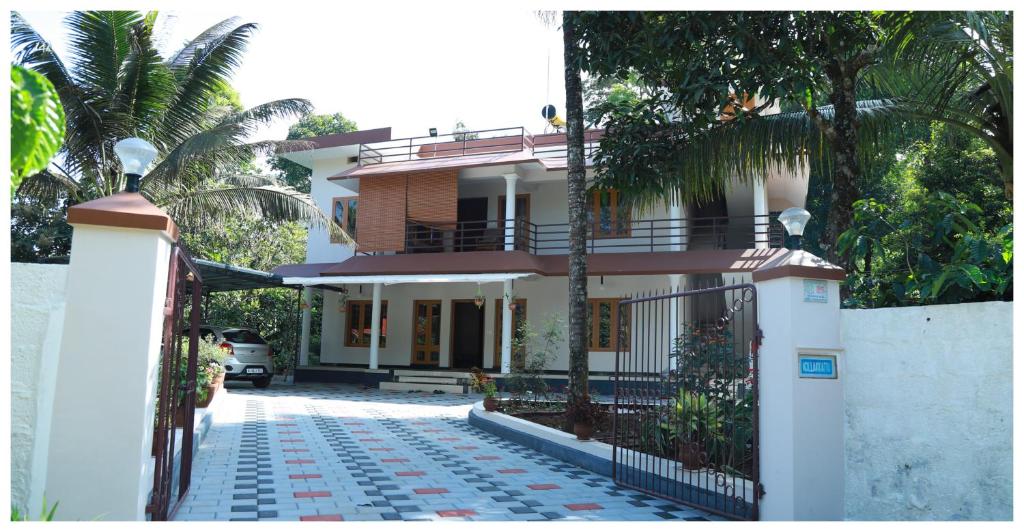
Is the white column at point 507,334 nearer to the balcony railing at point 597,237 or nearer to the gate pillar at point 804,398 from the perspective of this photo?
the balcony railing at point 597,237

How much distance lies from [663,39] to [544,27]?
4.03 meters

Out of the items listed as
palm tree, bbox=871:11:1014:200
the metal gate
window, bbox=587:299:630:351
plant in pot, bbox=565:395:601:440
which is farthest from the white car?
palm tree, bbox=871:11:1014:200

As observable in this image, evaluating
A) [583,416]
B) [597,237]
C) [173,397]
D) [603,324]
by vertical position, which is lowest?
[583,416]

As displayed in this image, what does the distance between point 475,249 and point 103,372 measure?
601 inches

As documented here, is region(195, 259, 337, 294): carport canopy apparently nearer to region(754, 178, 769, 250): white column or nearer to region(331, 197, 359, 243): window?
region(331, 197, 359, 243): window

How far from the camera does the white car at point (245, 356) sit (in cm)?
1592

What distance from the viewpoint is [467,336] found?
20109mm

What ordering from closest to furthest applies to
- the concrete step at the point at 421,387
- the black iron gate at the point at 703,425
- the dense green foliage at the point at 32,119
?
the dense green foliage at the point at 32,119, the black iron gate at the point at 703,425, the concrete step at the point at 421,387

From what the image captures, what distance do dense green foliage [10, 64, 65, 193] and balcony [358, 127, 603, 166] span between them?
14.9 metres

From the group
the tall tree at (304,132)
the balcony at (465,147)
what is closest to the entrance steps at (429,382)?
the balcony at (465,147)

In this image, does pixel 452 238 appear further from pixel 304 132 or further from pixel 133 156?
pixel 304 132

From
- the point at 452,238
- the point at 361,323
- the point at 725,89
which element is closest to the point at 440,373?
the point at 452,238

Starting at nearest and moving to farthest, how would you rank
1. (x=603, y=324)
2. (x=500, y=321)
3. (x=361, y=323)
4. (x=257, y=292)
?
(x=603, y=324) → (x=500, y=321) → (x=361, y=323) → (x=257, y=292)

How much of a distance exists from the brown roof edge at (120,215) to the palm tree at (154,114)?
860cm
